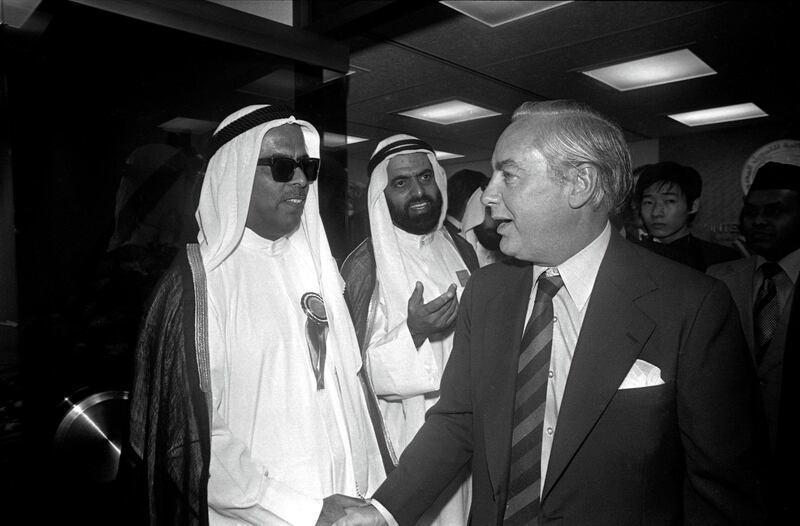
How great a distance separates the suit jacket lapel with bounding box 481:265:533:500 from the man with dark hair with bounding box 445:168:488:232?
1.32ft

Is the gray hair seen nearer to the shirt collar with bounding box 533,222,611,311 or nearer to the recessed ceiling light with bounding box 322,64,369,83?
the shirt collar with bounding box 533,222,611,311

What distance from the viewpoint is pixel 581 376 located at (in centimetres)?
146

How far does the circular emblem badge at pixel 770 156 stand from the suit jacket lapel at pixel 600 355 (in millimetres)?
364

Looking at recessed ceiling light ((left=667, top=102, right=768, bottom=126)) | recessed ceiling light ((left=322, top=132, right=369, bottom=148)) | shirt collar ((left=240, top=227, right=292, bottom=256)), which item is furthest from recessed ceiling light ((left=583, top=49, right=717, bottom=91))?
shirt collar ((left=240, top=227, right=292, bottom=256))

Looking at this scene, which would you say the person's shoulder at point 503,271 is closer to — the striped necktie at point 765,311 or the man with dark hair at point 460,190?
the man with dark hair at point 460,190

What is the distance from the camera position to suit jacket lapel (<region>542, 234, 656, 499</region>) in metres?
1.43

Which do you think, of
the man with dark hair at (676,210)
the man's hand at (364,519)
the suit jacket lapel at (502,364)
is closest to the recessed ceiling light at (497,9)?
the man with dark hair at (676,210)

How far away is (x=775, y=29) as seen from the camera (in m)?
1.35

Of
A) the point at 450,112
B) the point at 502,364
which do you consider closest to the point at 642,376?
the point at 502,364

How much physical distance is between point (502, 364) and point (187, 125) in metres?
1.24

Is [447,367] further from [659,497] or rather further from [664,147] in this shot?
[664,147]

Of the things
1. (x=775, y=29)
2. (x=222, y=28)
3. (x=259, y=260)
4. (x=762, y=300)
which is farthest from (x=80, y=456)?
(x=775, y=29)

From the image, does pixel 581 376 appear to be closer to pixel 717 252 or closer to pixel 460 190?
pixel 717 252

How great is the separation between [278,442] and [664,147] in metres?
1.45
